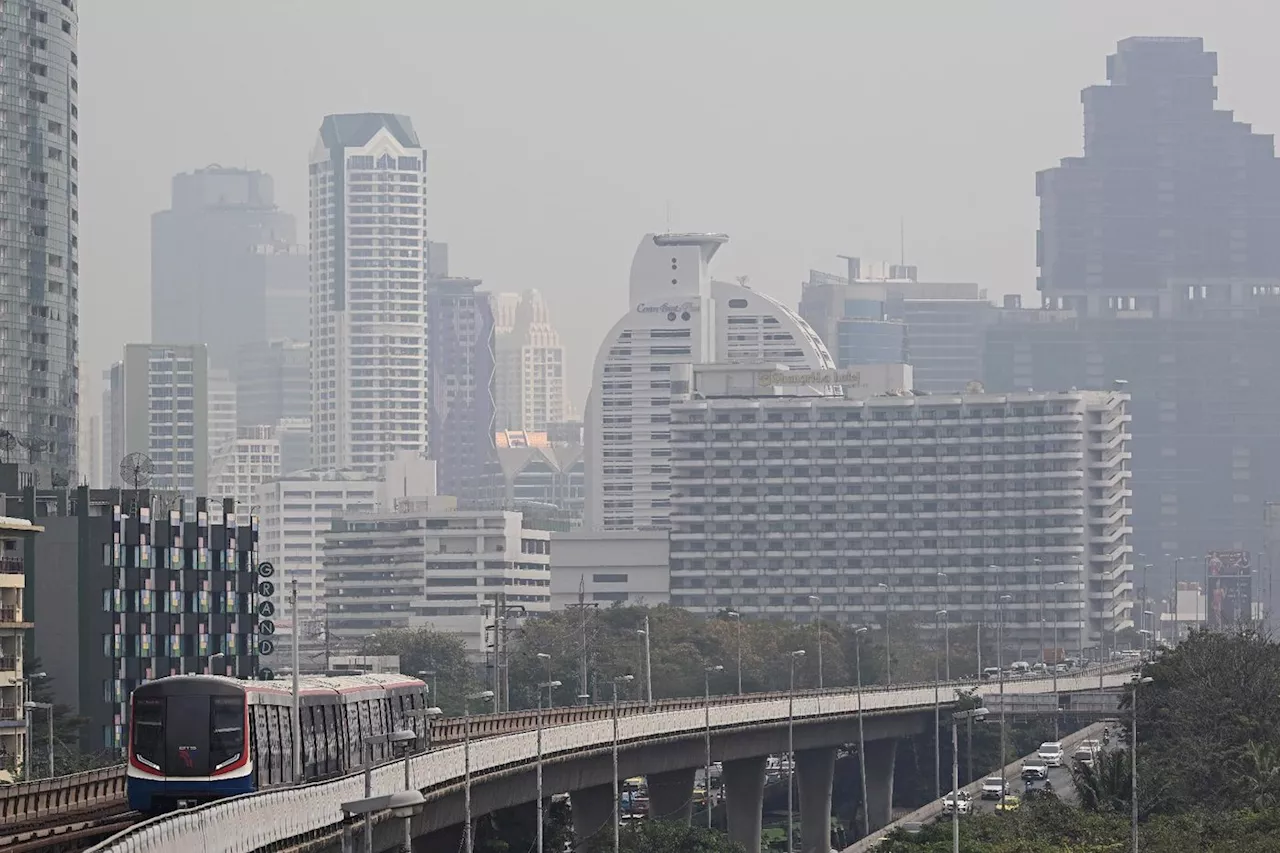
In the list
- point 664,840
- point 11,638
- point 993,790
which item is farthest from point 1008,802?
point 11,638

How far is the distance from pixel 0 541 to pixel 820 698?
54.8 m

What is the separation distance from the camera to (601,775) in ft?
453

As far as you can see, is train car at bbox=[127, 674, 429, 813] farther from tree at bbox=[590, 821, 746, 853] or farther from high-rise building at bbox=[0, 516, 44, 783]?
high-rise building at bbox=[0, 516, 44, 783]

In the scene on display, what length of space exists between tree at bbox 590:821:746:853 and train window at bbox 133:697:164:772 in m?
51.6

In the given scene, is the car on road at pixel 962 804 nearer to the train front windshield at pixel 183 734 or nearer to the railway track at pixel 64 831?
the train front windshield at pixel 183 734

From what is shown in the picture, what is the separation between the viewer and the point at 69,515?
643 ft

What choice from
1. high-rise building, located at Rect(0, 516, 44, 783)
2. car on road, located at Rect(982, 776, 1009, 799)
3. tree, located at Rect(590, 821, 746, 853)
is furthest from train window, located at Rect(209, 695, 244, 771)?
car on road, located at Rect(982, 776, 1009, 799)

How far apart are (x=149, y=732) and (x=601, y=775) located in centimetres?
5879

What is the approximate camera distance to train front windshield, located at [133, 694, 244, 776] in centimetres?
8119

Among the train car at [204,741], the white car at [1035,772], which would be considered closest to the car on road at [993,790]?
the white car at [1035,772]

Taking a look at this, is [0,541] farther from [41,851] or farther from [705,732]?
[41,851]

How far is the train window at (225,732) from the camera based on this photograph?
8169cm

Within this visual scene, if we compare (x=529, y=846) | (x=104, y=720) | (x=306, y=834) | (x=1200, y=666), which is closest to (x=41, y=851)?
(x=306, y=834)

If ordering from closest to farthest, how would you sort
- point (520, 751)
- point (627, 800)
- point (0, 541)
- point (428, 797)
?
1. point (428, 797)
2. point (520, 751)
3. point (0, 541)
4. point (627, 800)
